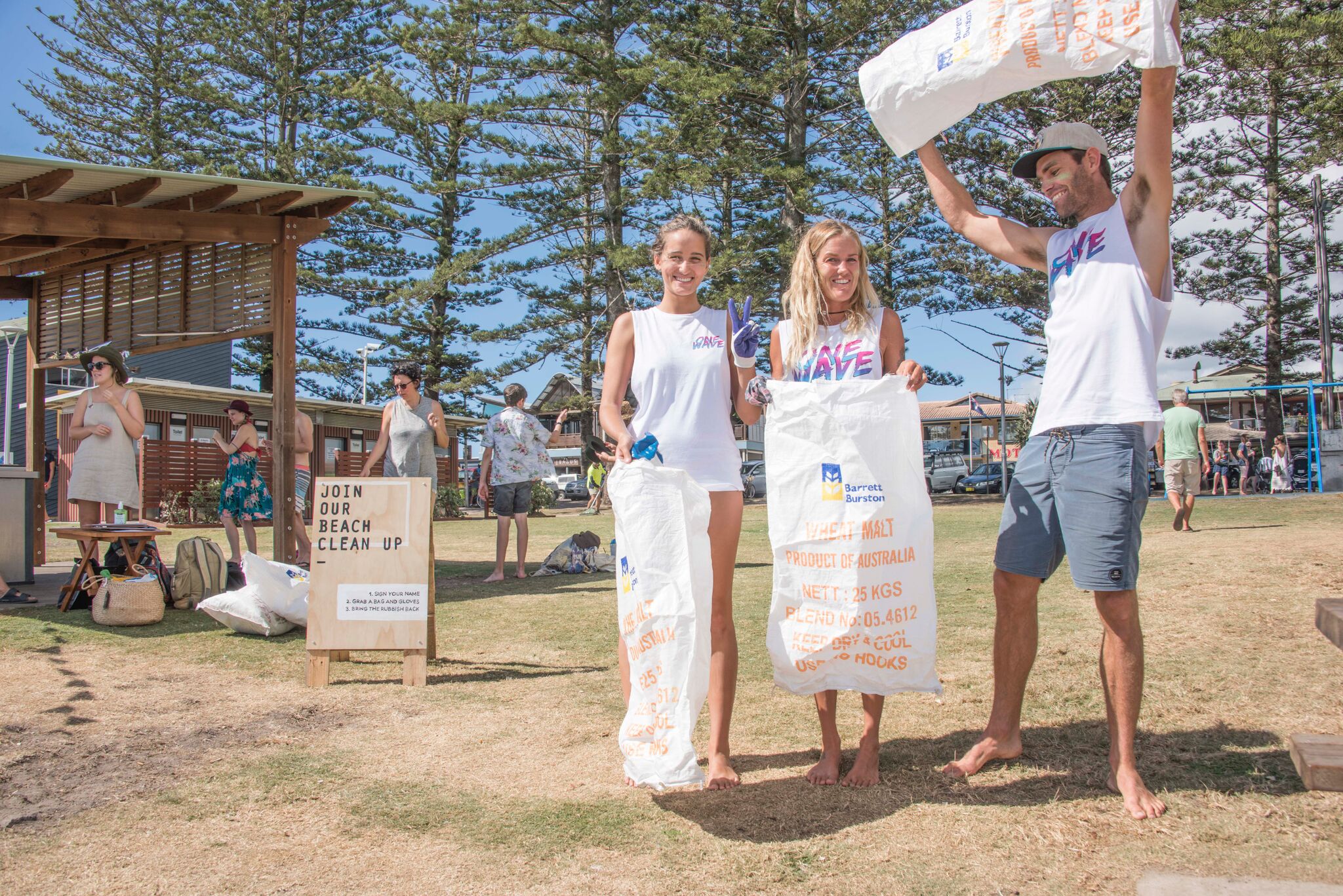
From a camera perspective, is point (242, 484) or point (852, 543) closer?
point (852, 543)

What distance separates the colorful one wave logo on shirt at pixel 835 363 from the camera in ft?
9.00

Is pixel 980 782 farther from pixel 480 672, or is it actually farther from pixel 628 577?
pixel 480 672

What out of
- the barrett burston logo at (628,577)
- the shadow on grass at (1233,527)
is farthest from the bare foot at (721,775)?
the shadow on grass at (1233,527)

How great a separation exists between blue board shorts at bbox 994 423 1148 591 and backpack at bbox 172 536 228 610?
18.2 ft

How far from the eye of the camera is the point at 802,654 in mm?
2604

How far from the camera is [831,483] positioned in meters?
2.62

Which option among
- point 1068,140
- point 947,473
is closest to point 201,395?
point 1068,140

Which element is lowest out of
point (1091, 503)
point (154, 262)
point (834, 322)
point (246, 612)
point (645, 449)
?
point (246, 612)

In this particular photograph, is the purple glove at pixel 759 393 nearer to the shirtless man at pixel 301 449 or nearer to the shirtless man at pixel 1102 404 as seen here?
the shirtless man at pixel 1102 404

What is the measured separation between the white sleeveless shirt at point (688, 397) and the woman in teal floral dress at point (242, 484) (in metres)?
6.36

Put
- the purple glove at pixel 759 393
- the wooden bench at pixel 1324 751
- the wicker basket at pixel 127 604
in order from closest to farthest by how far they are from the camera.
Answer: the wooden bench at pixel 1324 751
the purple glove at pixel 759 393
the wicker basket at pixel 127 604

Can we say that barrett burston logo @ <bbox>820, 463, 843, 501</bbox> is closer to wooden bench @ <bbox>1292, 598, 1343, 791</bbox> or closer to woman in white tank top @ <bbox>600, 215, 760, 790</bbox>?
woman in white tank top @ <bbox>600, 215, 760, 790</bbox>

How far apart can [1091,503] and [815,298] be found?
0.97 m

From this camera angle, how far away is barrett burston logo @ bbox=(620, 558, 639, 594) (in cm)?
253
